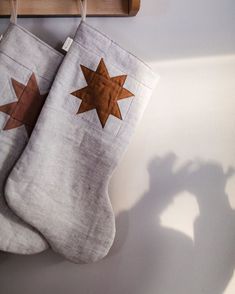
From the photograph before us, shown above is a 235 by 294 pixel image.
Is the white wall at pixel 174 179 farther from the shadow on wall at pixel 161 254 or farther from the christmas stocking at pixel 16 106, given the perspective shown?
the christmas stocking at pixel 16 106

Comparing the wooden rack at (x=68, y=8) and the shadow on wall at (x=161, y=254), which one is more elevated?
the wooden rack at (x=68, y=8)

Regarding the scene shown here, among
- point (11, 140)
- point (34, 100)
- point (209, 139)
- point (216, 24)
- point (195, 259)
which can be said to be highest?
point (216, 24)

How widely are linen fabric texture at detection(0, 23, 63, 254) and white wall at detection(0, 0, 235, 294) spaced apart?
133mm

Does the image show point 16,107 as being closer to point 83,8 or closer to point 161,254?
point 83,8

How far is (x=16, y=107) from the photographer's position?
2.05 feet

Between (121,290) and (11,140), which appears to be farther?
(121,290)

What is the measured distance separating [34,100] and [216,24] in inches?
20.5

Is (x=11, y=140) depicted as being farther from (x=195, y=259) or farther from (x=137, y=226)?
(x=195, y=259)

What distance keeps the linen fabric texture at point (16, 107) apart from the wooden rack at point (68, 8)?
0.23ft

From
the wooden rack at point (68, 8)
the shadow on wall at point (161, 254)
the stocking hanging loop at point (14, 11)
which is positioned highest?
the wooden rack at point (68, 8)

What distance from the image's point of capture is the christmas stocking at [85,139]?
0.62 m

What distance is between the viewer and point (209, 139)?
2.46ft

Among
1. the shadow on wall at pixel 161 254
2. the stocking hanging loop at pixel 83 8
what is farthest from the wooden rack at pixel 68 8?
the shadow on wall at pixel 161 254

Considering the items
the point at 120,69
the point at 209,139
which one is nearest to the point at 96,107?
the point at 120,69
